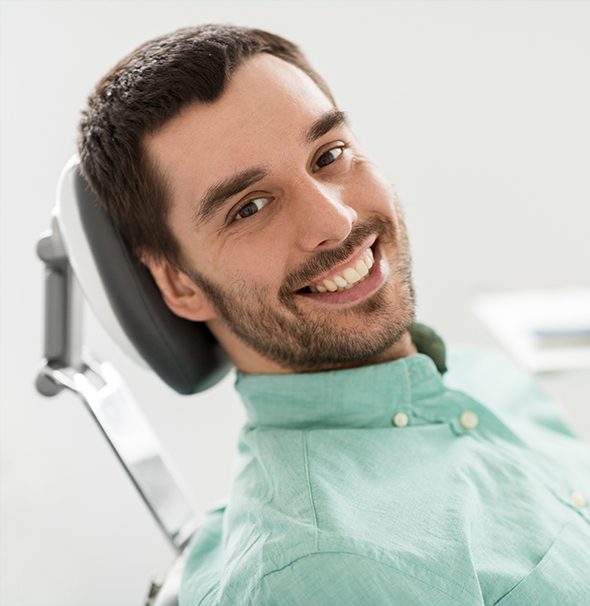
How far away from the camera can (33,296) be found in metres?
1.45

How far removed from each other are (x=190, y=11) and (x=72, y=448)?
3.04 feet

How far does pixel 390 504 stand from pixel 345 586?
0.14m

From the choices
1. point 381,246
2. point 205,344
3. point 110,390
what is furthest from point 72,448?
point 381,246

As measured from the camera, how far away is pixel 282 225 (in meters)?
1.12

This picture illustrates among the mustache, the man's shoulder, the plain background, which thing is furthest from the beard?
the plain background

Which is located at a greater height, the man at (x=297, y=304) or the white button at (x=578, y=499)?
the man at (x=297, y=304)

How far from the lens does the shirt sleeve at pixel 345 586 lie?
0.87 metres

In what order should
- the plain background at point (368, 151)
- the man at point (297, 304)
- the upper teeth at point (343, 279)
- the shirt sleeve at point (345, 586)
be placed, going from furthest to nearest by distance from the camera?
the plain background at point (368, 151) < the upper teeth at point (343, 279) < the man at point (297, 304) < the shirt sleeve at point (345, 586)

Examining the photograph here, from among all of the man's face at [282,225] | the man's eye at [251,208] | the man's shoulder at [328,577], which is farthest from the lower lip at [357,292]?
the man's shoulder at [328,577]

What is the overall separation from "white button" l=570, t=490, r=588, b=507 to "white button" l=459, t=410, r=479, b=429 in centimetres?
16

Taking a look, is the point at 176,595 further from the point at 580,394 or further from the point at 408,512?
the point at 580,394

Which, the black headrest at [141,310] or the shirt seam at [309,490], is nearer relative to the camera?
the shirt seam at [309,490]

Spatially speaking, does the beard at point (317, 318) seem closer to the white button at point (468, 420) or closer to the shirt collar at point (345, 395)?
the shirt collar at point (345, 395)

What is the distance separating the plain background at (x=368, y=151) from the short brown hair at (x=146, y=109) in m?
0.33
